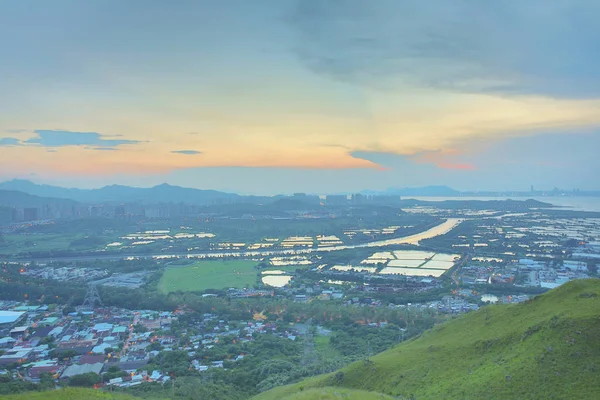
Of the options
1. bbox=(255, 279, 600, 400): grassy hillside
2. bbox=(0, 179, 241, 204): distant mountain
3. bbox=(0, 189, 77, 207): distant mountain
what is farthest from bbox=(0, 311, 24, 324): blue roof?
bbox=(0, 179, 241, 204): distant mountain

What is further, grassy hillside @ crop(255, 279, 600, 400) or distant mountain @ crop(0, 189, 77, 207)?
distant mountain @ crop(0, 189, 77, 207)

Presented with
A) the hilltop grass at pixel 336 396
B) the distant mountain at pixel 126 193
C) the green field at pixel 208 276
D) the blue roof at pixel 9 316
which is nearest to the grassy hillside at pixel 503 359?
the hilltop grass at pixel 336 396

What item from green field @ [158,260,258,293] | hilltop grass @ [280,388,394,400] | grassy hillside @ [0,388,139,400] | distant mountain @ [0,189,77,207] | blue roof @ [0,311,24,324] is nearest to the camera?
hilltop grass @ [280,388,394,400]

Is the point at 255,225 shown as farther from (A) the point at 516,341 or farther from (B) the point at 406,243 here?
(A) the point at 516,341

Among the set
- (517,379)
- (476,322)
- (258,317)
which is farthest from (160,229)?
(517,379)

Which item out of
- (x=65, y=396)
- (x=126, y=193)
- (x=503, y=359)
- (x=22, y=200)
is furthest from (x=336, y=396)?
(x=126, y=193)

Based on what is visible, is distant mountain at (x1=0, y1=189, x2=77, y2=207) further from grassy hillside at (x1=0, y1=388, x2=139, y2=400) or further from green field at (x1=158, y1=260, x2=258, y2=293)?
grassy hillside at (x1=0, y1=388, x2=139, y2=400)

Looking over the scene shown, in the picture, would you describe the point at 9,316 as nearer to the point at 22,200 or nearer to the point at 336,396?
the point at 336,396
